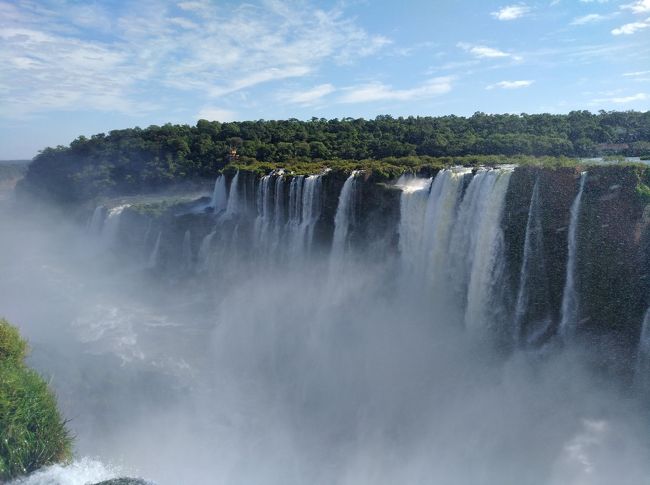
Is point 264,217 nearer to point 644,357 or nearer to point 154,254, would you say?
point 154,254

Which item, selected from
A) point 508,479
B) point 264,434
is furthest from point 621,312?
point 264,434

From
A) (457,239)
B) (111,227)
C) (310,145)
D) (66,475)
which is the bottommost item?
(66,475)

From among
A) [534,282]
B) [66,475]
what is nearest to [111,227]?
[66,475]

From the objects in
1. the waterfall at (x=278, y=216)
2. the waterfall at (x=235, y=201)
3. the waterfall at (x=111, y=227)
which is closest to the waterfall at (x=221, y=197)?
the waterfall at (x=235, y=201)

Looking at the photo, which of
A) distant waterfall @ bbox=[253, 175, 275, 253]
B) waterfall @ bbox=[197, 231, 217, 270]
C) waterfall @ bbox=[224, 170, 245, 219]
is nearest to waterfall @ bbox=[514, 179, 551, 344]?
distant waterfall @ bbox=[253, 175, 275, 253]

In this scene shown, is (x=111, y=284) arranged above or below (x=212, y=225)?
below

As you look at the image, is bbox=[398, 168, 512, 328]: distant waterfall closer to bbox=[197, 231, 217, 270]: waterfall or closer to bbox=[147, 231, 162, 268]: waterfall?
bbox=[197, 231, 217, 270]: waterfall

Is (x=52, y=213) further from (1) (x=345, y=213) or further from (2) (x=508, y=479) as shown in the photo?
(2) (x=508, y=479)

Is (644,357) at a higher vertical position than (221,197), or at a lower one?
lower
